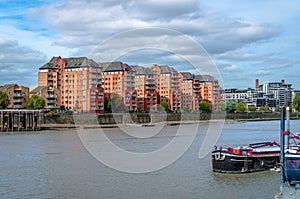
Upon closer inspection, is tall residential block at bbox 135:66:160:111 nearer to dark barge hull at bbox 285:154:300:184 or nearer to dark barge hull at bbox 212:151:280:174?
dark barge hull at bbox 212:151:280:174

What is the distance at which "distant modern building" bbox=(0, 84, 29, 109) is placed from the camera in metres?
98.8

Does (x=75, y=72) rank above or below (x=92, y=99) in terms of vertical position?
above

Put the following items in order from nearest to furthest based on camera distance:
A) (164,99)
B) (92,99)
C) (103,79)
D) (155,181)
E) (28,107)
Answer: (155,181), (28,107), (92,99), (103,79), (164,99)

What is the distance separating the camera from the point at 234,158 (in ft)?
73.4

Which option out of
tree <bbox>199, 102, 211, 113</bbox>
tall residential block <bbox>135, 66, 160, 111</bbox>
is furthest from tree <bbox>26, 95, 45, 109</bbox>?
tree <bbox>199, 102, 211, 113</bbox>

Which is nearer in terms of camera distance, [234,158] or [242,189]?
[242,189]

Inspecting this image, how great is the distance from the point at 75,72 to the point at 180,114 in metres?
26.0

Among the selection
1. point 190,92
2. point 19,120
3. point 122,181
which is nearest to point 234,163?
point 122,181

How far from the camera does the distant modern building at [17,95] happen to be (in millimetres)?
98812

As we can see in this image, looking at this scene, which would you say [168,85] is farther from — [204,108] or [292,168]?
[292,168]

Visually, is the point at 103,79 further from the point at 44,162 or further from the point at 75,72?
the point at 44,162

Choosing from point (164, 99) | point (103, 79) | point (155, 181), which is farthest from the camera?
point (164, 99)

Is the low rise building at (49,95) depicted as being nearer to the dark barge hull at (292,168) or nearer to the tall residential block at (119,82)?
the tall residential block at (119,82)

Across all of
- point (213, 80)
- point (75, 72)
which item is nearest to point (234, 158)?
point (75, 72)
